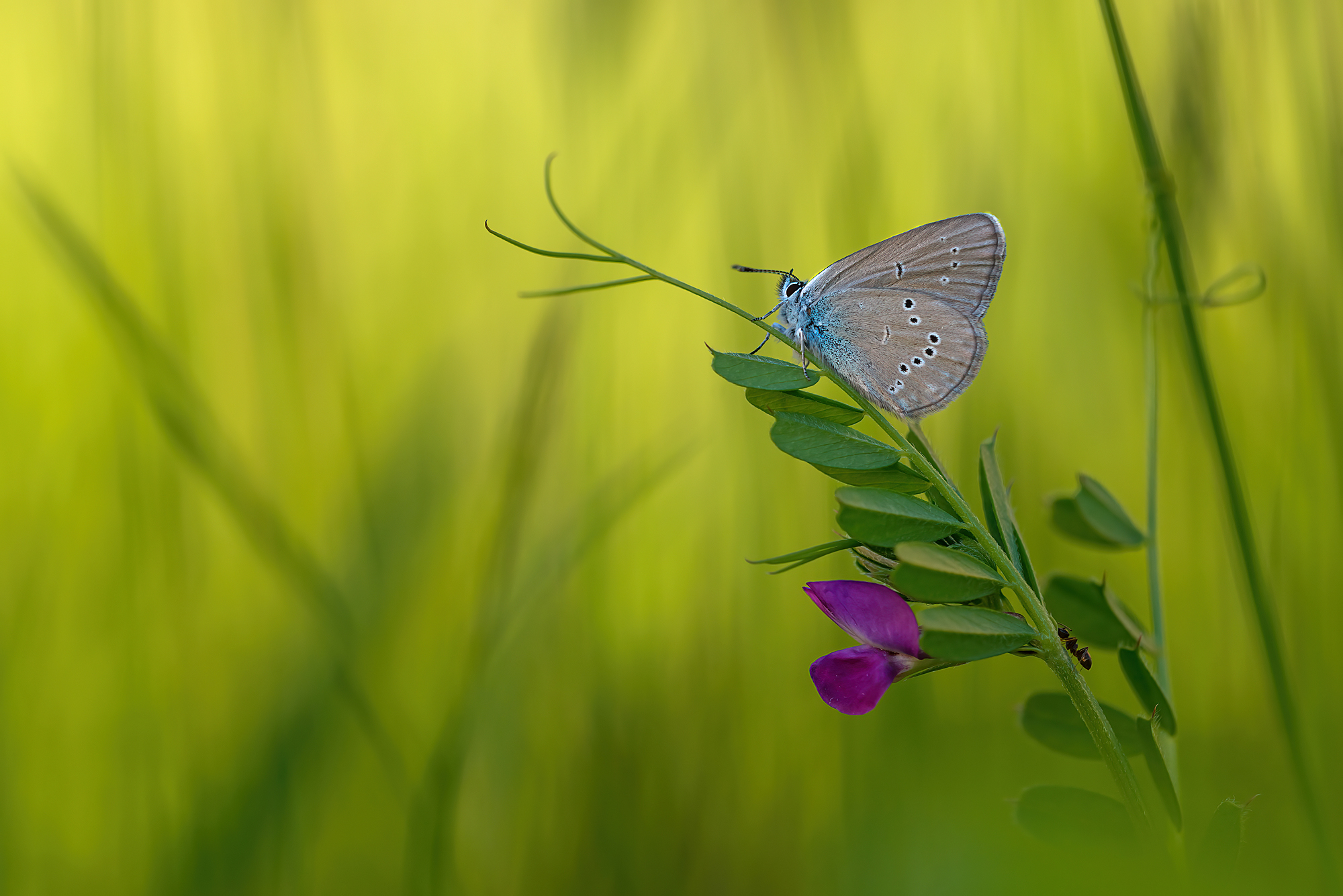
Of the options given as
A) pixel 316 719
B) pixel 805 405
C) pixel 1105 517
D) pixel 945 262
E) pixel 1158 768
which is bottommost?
pixel 316 719

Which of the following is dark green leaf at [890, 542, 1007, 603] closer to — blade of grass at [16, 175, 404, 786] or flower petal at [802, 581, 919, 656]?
flower petal at [802, 581, 919, 656]

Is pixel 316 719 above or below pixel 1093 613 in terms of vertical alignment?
below

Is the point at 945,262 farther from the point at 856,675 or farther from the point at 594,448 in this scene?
the point at 594,448

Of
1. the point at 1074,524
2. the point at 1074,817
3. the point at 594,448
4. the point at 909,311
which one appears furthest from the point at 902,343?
the point at 594,448

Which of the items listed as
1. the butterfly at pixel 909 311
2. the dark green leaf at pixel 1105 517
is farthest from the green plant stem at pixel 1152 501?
the butterfly at pixel 909 311

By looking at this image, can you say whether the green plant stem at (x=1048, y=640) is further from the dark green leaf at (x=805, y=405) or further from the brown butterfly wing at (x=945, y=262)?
the brown butterfly wing at (x=945, y=262)

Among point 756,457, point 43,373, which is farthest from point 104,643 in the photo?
point 756,457

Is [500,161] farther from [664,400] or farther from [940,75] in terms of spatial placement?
[940,75]
